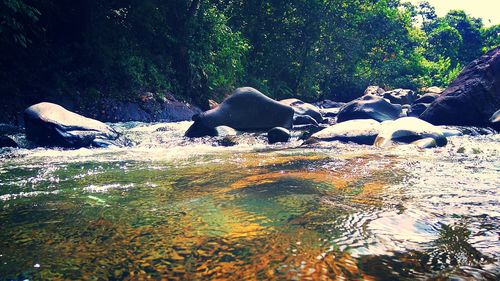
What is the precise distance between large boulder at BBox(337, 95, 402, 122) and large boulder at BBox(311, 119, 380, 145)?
343 cm

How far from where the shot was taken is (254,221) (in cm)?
206

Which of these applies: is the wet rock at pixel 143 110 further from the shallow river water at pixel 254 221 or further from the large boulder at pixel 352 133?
the shallow river water at pixel 254 221

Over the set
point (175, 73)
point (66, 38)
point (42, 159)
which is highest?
point (66, 38)

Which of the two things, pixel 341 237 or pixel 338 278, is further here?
pixel 341 237

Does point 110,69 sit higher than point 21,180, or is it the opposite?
point 110,69

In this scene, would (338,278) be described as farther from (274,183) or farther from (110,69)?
(110,69)

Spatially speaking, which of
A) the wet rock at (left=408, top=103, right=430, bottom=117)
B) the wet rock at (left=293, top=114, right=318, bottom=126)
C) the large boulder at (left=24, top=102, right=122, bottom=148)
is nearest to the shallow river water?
the large boulder at (left=24, top=102, right=122, bottom=148)

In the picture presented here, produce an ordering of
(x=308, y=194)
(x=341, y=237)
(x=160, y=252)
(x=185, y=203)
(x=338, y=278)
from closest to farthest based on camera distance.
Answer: (x=338, y=278)
(x=160, y=252)
(x=341, y=237)
(x=185, y=203)
(x=308, y=194)

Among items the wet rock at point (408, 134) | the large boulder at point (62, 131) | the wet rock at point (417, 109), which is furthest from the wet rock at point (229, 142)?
the wet rock at point (417, 109)

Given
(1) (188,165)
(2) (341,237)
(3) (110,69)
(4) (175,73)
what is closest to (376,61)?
(4) (175,73)

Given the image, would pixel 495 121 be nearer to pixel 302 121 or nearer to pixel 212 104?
pixel 302 121

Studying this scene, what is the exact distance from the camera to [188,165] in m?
4.16

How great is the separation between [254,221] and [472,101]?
8640 mm

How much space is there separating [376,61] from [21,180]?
25.5 metres
